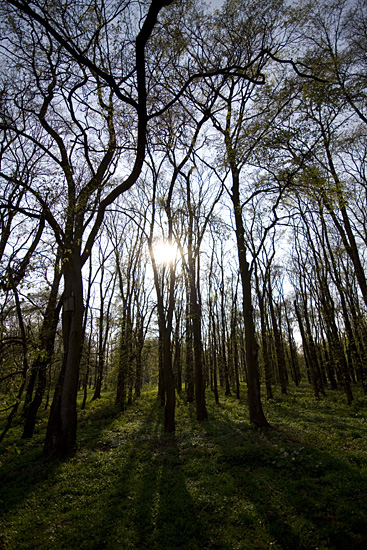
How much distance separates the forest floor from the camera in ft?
14.7

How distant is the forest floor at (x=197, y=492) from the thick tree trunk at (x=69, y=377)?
1.97 ft

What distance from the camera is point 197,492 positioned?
5941mm

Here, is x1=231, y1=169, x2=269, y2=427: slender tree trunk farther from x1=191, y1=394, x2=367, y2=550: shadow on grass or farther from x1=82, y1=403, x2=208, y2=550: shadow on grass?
x1=82, y1=403, x2=208, y2=550: shadow on grass

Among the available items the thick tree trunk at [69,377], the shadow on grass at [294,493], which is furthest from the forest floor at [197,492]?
the thick tree trunk at [69,377]

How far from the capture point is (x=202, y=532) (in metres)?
4.66

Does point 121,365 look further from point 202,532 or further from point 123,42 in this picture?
point 123,42

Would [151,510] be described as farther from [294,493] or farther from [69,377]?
[69,377]

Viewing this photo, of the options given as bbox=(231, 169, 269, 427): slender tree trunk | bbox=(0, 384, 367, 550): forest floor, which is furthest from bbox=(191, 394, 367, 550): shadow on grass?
bbox=(231, 169, 269, 427): slender tree trunk

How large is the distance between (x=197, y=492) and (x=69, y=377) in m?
5.38

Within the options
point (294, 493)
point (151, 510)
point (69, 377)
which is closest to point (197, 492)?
point (151, 510)

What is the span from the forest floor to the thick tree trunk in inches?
23.6

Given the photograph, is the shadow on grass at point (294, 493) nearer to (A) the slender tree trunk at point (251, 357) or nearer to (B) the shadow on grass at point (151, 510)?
(B) the shadow on grass at point (151, 510)

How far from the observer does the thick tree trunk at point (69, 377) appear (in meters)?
8.91

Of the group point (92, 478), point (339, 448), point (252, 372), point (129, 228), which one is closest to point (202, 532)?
point (92, 478)
